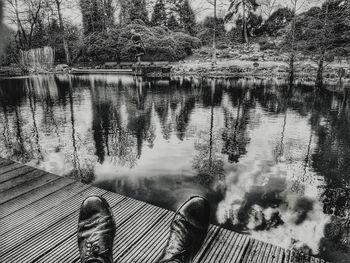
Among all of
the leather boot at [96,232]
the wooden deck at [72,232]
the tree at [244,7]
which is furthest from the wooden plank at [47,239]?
the tree at [244,7]

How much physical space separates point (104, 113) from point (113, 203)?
6110mm

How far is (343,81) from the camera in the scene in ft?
52.3

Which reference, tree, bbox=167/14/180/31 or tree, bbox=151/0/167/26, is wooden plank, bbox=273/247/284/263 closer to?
tree, bbox=151/0/167/26

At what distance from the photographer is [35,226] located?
2387mm

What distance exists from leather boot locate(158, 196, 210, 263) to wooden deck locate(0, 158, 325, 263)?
13cm

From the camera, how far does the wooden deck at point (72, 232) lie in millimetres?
2023

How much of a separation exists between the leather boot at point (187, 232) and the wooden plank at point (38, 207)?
1340 mm

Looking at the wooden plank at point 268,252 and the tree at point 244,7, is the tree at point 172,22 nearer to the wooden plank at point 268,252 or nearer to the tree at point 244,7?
the tree at point 244,7

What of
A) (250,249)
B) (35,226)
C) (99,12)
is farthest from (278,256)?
(99,12)

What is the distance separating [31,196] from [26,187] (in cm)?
24

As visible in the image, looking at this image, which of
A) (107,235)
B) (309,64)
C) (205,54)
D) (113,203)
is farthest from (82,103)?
(205,54)

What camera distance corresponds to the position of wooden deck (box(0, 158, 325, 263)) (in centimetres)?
202

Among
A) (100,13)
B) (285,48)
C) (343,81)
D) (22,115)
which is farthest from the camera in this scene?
(100,13)

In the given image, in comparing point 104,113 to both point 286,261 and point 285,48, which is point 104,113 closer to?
point 286,261
